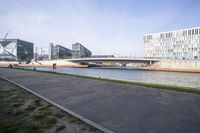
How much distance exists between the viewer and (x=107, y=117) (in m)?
4.70

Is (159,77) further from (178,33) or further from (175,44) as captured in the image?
(178,33)

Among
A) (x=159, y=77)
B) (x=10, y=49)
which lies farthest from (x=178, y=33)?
(x=10, y=49)

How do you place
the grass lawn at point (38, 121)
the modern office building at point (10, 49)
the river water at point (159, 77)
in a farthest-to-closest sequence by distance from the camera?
the modern office building at point (10, 49)
the river water at point (159, 77)
the grass lawn at point (38, 121)

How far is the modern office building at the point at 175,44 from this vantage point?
90062 millimetres

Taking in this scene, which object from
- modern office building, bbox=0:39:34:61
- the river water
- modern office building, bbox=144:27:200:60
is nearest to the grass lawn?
the river water

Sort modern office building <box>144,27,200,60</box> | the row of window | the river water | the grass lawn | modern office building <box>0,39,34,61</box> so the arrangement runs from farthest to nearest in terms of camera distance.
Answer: modern office building <box>0,39,34,61</box> < modern office building <box>144,27,200,60</box> < the row of window < the river water < the grass lawn

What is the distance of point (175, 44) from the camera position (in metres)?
98.6

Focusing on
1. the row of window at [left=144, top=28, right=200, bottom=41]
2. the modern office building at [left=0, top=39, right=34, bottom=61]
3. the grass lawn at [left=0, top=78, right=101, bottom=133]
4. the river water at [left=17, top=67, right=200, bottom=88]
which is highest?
the row of window at [left=144, top=28, right=200, bottom=41]

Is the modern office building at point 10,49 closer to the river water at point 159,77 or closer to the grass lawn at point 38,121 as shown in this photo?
the river water at point 159,77

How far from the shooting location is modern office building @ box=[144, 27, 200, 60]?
9006cm

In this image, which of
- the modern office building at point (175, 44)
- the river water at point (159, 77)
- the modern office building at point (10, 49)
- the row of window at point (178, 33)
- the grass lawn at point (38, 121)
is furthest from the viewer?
the modern office building at point (10, 49)

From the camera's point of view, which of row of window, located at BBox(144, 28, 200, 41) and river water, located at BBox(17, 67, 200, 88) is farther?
row of window, located at BBox(144, 28, 200, 41)

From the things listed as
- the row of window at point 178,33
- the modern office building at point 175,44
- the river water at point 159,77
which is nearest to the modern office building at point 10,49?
the river water at point 159,77

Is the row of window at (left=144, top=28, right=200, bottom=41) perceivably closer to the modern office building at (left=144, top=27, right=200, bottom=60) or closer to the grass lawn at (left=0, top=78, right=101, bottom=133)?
the modern office building at (left=144, top=27, right=200, bottom=60)
